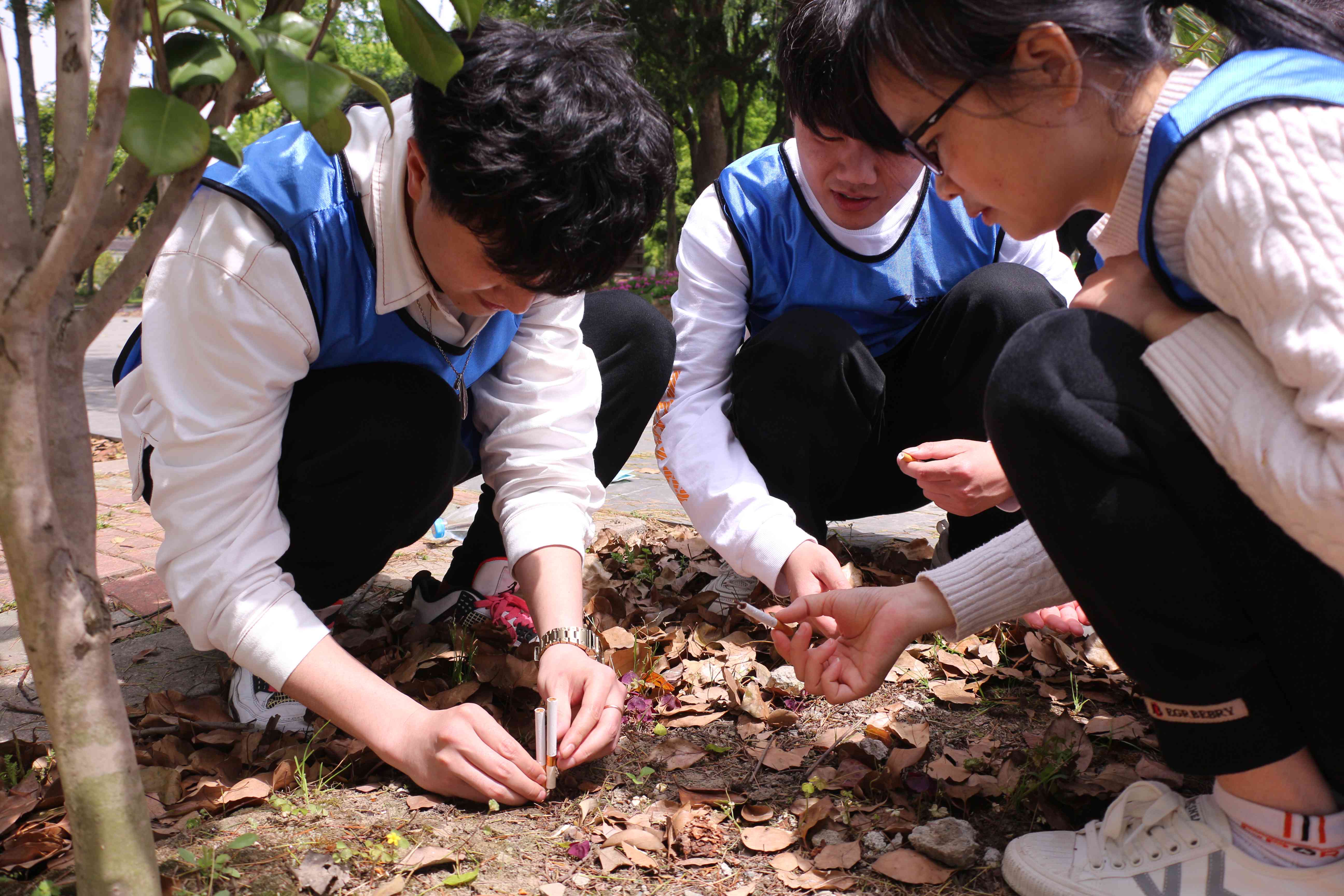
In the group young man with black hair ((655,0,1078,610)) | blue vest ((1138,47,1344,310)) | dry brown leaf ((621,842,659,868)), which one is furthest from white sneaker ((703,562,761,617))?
blue vest ((1138,47,1344,310))

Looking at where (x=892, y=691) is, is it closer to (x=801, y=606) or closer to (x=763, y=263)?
(x=801, y=606)

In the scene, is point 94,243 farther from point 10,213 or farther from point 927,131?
point 927,131

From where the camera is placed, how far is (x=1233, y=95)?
109cm

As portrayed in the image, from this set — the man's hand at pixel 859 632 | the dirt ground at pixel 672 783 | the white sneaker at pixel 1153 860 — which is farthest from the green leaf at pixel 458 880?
the white sneaker at pixel 1153 860

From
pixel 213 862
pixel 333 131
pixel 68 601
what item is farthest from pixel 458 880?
pixel 333 131

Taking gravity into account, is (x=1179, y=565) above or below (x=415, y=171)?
below

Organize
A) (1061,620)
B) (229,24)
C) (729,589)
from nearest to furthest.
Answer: (229,24), (1061,620), (729,589)

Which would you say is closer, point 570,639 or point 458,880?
point 458,880

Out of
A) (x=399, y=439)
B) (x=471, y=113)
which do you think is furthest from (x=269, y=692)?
(x=471, y=113)

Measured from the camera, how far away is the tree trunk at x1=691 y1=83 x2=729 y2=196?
12.7m

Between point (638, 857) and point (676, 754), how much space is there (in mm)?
327

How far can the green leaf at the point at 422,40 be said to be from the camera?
1.03 metres

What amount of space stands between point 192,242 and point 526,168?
55cm

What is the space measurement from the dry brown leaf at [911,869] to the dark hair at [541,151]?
98 cm
